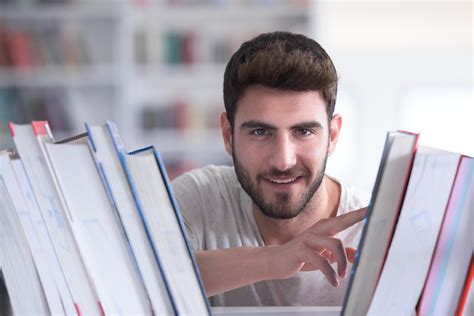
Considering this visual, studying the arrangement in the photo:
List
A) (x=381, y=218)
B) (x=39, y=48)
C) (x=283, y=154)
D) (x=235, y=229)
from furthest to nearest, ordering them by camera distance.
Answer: (x=39, y=48), (x=235, y=229), (x=283, y=154), (x=381, y=218)

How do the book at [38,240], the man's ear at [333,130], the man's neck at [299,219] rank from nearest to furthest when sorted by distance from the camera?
the book at [38,240], the man's ear at [333,130], the man's neck at [299,219]

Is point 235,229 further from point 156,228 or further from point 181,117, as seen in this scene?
point 181,117

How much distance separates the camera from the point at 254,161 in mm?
1255

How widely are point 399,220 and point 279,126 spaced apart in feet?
1.45

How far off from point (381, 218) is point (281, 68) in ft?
1.64

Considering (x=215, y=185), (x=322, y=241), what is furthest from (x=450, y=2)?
(x=322, y=241)

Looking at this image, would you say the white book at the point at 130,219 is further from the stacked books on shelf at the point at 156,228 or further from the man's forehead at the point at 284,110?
the man's forehead at the point at 284,110

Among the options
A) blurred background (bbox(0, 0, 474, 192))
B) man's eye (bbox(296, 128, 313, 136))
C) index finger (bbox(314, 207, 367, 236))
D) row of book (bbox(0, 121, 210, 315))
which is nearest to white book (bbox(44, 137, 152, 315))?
row of book (bbox(0, 121, 210, 315))

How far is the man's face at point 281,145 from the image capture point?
1211 millimetres

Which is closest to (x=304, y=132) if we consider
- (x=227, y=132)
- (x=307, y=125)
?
(x=307, y=125)

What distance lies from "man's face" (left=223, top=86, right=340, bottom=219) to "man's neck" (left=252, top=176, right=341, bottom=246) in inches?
6.7

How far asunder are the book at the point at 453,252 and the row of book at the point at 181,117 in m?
3.45

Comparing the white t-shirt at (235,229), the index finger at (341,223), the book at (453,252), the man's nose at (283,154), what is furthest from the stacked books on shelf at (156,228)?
the white t-shirt at (235,229)

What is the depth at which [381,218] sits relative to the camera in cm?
80
